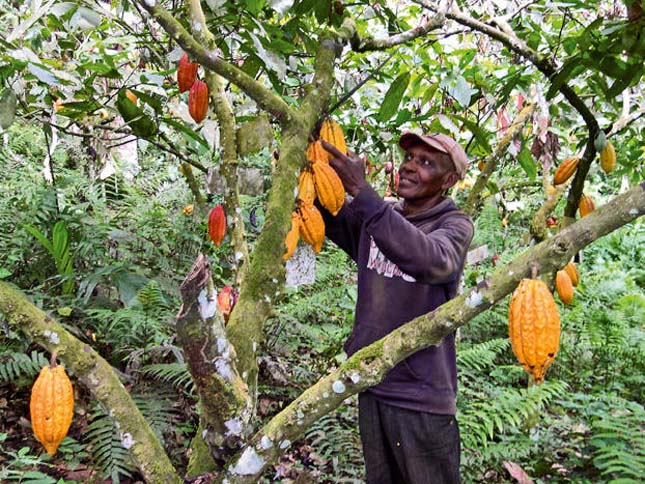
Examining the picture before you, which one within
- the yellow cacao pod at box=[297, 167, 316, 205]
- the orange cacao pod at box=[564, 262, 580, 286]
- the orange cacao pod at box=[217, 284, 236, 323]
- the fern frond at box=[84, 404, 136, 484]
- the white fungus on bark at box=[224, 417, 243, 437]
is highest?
the yellow cacao pod at box=[297, 167, 316, 205]

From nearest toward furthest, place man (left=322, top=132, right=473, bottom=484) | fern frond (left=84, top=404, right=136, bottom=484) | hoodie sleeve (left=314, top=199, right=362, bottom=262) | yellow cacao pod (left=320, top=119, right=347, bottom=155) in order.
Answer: yellow cacao pod (left=320, top=119, right=347, bottom=155)
man (left=322, top=132, right=473, bottom=484)
hoodie sleeve (left=314, top=199, right=362, bottom=262)
fern frond (left=84, top=404, right=136, bottom=484)

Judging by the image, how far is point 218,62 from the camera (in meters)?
1.22

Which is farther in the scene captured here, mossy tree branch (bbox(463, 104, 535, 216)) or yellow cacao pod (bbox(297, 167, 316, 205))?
mossy tree branch (bbox(463, 104, 535, 216))

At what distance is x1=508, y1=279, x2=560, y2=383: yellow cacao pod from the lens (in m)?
0.89

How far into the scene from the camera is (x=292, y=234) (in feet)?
4.57

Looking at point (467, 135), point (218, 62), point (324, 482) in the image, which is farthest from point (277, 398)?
point (218, 62)

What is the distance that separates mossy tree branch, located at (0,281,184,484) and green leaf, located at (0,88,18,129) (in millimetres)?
760

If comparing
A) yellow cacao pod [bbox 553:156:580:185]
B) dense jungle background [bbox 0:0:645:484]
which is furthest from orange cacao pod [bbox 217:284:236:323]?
yellow cacao pod [bbox 553:156:580:185]

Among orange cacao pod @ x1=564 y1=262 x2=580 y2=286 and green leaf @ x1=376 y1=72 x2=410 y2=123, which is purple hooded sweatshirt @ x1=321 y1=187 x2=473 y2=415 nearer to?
green leaf @ x1=376 y1=72 x2=410 y2=123

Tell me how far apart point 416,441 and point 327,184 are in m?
0.89

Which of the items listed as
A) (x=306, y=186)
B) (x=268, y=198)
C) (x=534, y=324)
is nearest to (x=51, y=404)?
(x=268, y=198)

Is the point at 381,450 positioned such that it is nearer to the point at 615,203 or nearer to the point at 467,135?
the point at 615,203

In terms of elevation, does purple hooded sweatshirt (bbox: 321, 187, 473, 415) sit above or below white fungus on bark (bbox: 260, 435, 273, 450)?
above

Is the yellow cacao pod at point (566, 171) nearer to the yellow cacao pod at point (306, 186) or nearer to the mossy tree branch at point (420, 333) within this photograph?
the yellow cacao pod at point (306, 186)
